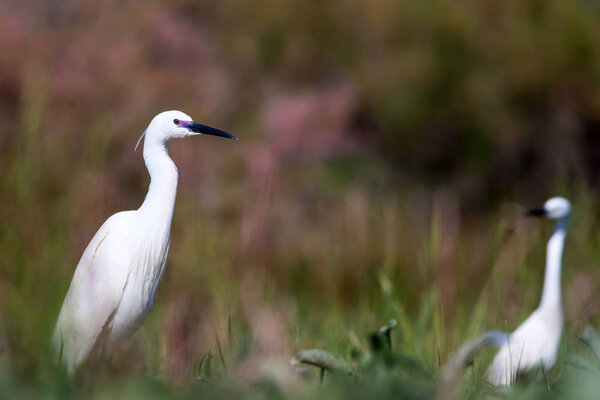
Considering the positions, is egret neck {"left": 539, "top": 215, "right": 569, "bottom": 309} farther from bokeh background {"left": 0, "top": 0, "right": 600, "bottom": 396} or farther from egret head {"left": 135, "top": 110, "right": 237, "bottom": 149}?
bokeh background {"left": 0, "top": 0, "right": 600, "bottom": 396}

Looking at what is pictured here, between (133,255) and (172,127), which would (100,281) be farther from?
(172,127)

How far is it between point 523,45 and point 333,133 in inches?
89.5

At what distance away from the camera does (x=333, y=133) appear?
8.30m

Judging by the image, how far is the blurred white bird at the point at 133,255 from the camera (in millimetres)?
2254

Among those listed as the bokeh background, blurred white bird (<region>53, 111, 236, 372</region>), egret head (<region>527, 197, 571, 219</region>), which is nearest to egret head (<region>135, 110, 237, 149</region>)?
blurred white bird (<region>53, 111, 236, 372</region>)

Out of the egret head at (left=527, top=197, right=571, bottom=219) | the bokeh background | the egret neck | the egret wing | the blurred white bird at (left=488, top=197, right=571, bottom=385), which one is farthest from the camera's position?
the bokeh background

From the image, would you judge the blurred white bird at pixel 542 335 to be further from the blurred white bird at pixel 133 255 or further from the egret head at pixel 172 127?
the egret head at pixel 172 127

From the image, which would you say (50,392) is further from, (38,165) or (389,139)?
(389,139)

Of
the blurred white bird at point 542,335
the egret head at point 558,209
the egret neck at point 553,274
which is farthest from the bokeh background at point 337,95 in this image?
the blurred white bird at point 542,335

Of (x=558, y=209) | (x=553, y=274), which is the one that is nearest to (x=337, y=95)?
(x=558, y=209)

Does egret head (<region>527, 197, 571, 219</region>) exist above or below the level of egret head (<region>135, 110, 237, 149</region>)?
below

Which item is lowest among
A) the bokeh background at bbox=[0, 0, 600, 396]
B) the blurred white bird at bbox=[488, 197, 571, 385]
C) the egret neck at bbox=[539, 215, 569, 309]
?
the blurred white bird at bbox=[488, 197, 571, 385]

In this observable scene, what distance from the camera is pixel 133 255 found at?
2.31 metres

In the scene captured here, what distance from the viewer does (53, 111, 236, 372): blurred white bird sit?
2254 millimetres
